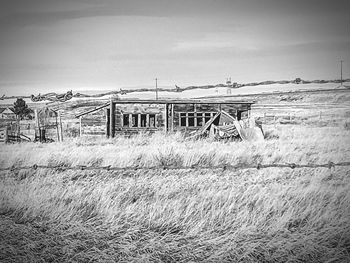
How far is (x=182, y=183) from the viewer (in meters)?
5.79

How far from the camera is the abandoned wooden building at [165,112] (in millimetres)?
23203

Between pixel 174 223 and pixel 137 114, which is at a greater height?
pixel 137 114

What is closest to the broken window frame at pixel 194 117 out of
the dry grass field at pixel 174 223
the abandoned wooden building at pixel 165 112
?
the abandoned wooden building at pixel 165 112

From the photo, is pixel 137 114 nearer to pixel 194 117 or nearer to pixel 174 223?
pixel 194 117

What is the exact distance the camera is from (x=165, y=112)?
2348cm

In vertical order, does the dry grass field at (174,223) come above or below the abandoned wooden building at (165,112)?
below

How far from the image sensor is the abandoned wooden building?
23.2m

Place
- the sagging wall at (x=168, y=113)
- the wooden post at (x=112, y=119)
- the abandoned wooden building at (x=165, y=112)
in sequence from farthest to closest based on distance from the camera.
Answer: the sagging wall at (x=168, y=113) < the abandoned wooden building at (x=165, y=112) < the wooden post at (x=112, y=119)

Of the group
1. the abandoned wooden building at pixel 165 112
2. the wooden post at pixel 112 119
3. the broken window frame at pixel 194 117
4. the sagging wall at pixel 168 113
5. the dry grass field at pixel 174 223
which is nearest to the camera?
the dry grass field at pixel 174 223

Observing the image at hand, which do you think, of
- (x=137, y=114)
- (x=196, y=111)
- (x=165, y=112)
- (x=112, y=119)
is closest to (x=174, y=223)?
(x=112, y=119)

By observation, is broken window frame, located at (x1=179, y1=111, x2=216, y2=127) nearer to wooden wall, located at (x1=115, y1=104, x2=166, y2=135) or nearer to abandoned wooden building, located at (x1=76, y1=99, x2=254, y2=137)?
abandoned wooden building, located at (x1=76, y1=99, x2=254, y2=137)

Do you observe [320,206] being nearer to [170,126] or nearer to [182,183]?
[182,183]


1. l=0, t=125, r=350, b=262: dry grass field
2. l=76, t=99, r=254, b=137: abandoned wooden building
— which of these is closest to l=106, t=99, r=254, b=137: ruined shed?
l=76, t=99, r=254, b=137: abandoned wooden building

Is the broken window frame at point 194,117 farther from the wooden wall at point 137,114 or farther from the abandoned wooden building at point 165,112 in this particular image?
the wooden wall at point 137,114
